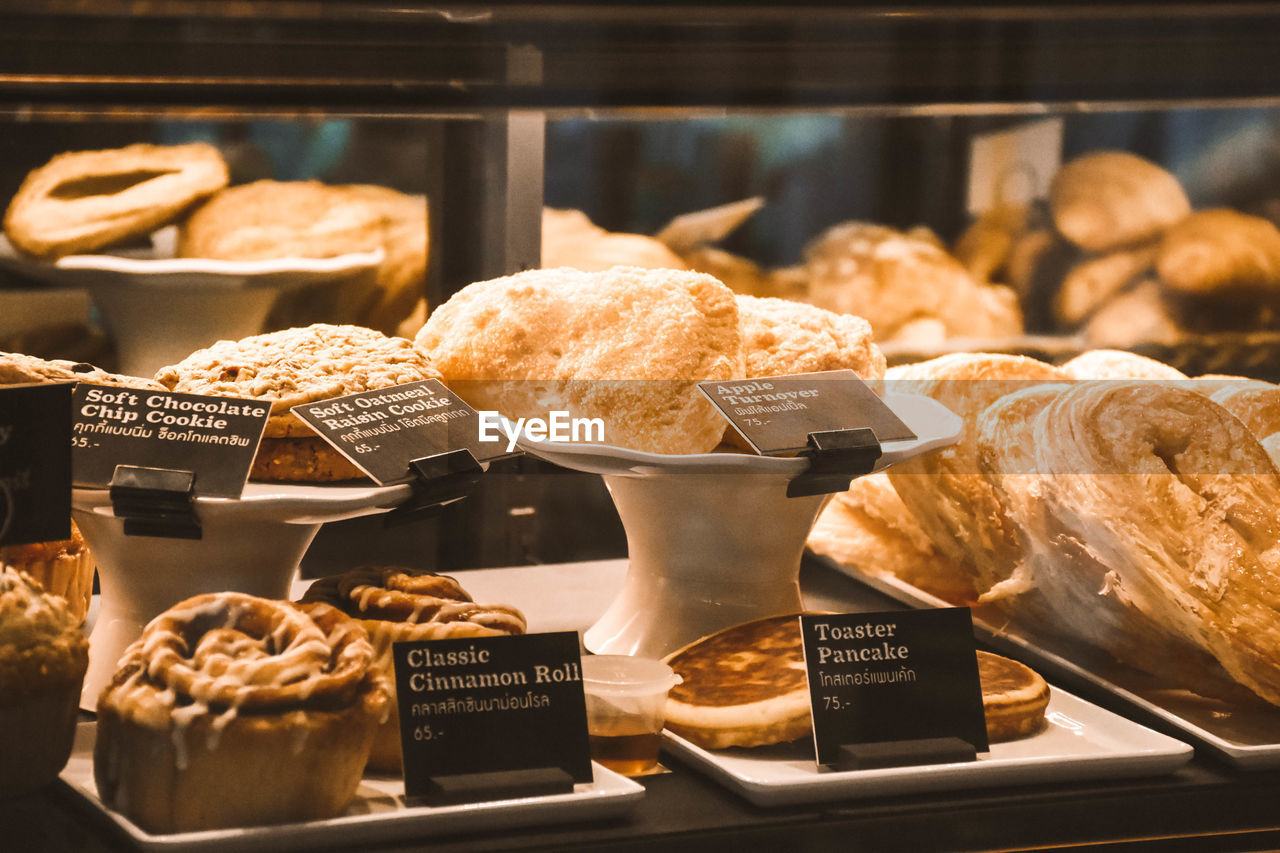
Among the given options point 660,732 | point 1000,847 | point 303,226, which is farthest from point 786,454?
point 303,226

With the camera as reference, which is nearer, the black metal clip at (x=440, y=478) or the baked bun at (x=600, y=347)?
the black metal clip at (x=440, y=478)

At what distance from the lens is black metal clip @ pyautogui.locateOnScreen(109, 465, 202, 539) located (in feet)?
3.13

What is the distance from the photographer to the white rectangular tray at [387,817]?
0.85 meters

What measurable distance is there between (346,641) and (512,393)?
34cm

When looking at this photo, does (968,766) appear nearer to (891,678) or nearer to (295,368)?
(891,678)

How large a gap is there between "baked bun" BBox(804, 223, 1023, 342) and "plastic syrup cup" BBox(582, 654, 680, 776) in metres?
0.47

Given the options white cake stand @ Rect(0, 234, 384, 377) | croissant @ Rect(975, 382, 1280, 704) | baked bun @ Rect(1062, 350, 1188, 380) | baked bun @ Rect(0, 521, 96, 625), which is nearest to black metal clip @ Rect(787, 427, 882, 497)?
croissant @ Rect(975, 382, 1280, 704)

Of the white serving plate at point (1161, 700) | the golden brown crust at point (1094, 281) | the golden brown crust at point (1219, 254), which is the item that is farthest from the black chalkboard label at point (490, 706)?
the golden brown crust at point (1219, 254)

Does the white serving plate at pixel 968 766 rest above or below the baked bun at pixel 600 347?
below

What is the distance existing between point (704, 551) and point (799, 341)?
0.24 m

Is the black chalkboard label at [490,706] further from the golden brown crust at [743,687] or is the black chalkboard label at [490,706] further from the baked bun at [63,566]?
the baked bun at [63,566]

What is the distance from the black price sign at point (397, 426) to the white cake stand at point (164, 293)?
18 centimetres

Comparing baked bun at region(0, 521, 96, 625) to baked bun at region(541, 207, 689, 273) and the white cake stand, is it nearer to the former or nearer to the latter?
the white cake stand

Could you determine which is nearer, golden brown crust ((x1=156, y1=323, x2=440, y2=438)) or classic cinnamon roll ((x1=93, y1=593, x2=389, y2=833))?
classic cinnamon roll ((x1=93, y1=593, x2=389, y2=833))
